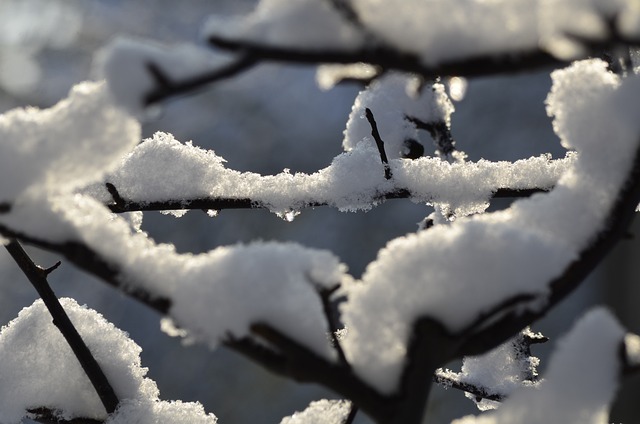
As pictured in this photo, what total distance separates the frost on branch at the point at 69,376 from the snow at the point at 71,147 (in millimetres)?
383

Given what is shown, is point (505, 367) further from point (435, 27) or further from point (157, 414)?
point (435, 27)

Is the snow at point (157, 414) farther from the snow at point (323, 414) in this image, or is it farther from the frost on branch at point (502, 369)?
the frost on branch at point (502, 369)

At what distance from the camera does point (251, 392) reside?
366 cm

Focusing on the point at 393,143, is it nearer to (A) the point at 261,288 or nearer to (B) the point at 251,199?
(B) the point at 251,199

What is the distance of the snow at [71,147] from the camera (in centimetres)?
46

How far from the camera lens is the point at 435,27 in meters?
0.40

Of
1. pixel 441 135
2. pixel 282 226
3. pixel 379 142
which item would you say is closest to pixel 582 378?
pixel 379 142

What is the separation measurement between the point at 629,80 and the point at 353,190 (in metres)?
0.42

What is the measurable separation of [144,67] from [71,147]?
0.11 m

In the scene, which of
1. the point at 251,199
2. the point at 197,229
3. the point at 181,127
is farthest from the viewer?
the point at 181,127

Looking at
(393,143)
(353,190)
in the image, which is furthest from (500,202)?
(353,190)

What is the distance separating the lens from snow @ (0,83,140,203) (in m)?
0.46

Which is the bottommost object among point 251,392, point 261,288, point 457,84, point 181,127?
point 251,392

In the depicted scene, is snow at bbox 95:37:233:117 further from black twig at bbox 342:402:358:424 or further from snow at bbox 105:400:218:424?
snow at bbox 105:400:218:424
